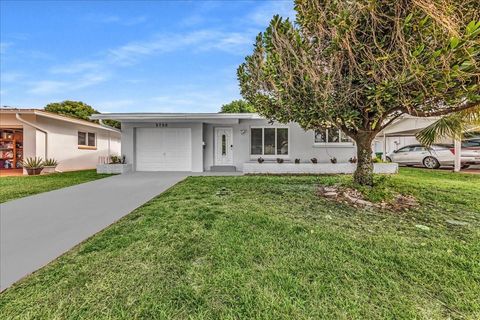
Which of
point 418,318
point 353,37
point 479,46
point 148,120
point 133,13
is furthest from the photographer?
point 148,120

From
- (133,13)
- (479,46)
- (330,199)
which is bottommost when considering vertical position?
(330,199)

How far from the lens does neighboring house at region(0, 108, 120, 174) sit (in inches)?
488

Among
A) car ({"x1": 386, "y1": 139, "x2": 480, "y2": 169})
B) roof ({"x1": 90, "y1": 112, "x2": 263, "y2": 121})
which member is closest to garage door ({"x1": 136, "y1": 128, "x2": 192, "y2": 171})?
roof ({"x1": 90, "y1": 112, "x2": 263, "y2": 121})

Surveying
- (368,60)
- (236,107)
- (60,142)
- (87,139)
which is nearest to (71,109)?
(87,139)

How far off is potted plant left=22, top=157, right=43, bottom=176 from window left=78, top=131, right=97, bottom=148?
11.7 ft

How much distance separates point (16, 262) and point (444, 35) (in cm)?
696

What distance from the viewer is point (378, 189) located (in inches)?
228

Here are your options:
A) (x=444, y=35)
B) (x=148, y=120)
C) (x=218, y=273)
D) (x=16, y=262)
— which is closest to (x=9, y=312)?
(x=16, y=262)

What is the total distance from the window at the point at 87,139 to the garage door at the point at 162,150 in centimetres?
550

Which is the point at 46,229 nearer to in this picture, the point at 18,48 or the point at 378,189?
the point at 378,189

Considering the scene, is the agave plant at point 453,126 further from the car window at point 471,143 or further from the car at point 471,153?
the car window at point 471,143

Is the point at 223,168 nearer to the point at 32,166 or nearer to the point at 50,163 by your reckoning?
the point at 50,163

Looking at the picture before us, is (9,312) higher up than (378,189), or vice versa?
(378,189)

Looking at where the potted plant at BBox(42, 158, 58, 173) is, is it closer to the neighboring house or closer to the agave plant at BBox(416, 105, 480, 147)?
the neighboring house
